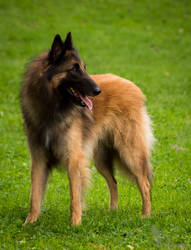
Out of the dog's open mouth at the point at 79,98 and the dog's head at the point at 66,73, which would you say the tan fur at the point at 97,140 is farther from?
the dog's open mouth at the point at 79,98

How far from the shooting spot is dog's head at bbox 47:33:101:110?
4.75 meters

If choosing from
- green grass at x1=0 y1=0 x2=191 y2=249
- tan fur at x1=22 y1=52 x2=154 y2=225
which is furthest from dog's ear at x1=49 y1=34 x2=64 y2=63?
green grass at x1=0 y1=0 x2=191 y2=249

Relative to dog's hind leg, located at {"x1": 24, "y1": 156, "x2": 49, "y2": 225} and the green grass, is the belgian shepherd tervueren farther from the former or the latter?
the green grass

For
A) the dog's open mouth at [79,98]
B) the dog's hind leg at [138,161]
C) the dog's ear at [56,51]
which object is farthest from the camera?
the dog's hind leg at [138,161]

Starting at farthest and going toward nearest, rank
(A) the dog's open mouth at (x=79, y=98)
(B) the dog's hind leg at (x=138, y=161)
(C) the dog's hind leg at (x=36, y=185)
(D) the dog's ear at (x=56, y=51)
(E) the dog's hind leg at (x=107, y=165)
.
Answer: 1. (E) the dog's hind leg at (x=107, y=165)
2. (B) the dog's hind leg at (x=138, y=161)
3. (C) the dog's hind leg at (x=36, y=185)
4. (A) the dog's open mouth at (x=79, y=98)
5. (D) the dog's ear at (x=56, y=51)

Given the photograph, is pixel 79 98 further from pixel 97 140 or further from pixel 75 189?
pixel 75 189

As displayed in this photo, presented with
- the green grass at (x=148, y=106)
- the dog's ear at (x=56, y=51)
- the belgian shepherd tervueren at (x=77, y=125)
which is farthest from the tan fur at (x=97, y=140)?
the green grass at (x=148, y=106)

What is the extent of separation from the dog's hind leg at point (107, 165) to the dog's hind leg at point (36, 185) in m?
1.09

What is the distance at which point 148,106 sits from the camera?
36.3 feet

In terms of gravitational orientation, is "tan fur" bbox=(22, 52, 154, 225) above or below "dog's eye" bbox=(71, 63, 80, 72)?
below

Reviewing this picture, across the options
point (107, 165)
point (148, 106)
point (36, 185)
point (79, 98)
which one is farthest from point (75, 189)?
point (148, 106)

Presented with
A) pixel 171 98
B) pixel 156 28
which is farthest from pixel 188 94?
pixel 156 28

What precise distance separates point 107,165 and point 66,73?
202cm

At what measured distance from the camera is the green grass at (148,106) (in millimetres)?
4742
